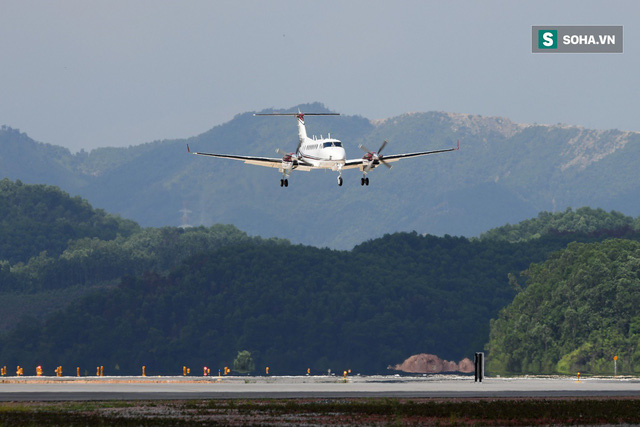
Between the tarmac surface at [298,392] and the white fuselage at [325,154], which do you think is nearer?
the tarmac surface at [298,392]

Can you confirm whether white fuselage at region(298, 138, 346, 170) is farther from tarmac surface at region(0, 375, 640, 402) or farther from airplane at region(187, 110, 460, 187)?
tarmac surface at region(0, 375, 640, 402)

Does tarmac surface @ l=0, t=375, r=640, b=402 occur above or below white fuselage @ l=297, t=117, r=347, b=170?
below

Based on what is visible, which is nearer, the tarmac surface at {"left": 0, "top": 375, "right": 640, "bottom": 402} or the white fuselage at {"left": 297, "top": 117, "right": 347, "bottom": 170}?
the tarmac surface at {"left": 0, "top": 375, "right": 640, "bottom": 402}

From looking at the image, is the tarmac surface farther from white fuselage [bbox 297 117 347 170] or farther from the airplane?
white fuselage [bbox 297 117 347 170]

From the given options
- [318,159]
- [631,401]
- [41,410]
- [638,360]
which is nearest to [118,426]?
[41,410]

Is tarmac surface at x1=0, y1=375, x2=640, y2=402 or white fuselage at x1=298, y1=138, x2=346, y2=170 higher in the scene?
white fuselage at x1=298, y1=138, x2=346, y2=170

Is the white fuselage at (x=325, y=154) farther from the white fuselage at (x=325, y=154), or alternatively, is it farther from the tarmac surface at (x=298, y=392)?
the tarmac surface at (x=298, y=392)

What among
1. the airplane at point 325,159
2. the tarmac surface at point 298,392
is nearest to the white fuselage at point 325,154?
the airplane at point 325,159

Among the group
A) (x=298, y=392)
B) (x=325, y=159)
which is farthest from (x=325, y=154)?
(x=298, y=392)

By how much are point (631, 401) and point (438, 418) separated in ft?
66.9

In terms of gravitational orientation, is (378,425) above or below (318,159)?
below

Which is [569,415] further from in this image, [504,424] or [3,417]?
[3,417]

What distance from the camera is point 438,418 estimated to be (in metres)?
69.1

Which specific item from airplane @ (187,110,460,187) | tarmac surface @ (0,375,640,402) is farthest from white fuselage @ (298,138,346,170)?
tarmac surface @ (0,375,640,402)
